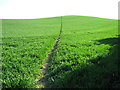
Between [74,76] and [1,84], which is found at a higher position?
[74,76]

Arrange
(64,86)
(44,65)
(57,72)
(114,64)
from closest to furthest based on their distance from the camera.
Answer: (64,86), (114,64), (57,72), (44,65)

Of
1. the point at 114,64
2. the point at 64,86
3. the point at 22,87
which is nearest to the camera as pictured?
the point at 64,86

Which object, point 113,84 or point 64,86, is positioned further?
point 64,86

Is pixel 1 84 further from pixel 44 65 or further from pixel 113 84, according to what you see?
pixel 113 84

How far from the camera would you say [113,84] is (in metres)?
6.24

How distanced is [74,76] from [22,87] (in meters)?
3.00

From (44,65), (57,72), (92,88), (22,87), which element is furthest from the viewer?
(44,65)

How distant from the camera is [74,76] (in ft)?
24.3

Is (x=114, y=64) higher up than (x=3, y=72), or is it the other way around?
(x=114, y=64)

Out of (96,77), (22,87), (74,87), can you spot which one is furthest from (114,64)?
(22,87)

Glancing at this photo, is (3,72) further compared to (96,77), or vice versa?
(3,72)

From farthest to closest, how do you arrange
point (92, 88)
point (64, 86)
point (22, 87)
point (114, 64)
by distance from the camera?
point (114, 64), point (22, 87), point (64, 86), point (92, 88)

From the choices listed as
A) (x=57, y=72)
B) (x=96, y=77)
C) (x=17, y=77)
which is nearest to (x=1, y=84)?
(x=17, y=77)

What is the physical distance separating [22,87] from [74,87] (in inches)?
116
